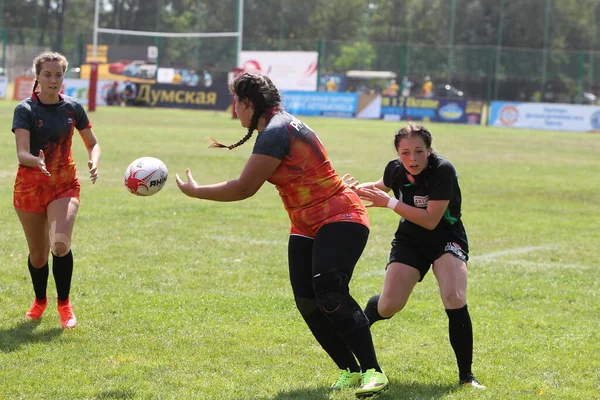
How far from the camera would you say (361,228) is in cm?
532

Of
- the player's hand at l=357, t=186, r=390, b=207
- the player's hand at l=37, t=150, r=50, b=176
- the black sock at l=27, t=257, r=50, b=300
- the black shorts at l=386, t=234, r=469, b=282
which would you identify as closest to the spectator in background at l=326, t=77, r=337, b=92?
the black sock at l=27, t=257, r=50, b=300

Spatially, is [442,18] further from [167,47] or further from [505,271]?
[505,271]

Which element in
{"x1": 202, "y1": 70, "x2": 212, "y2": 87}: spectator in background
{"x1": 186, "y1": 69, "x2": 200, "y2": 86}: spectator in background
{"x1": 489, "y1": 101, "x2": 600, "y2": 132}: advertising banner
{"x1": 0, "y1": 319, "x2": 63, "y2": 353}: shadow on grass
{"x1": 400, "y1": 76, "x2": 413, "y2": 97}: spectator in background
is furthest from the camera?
{"x1": 186, "y1": 69, "x2": 200, "y2": 86}: spectator in background

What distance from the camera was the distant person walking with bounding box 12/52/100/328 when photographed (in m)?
6.70

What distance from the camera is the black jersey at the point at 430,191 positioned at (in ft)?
18.3

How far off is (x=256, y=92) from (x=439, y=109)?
38249 millimetres

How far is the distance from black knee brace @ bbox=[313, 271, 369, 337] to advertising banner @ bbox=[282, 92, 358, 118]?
130ft

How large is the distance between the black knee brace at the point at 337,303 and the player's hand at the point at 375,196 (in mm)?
581

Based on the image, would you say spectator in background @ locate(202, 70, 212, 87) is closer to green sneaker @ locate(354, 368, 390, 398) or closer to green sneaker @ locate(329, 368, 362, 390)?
green sneaker @ locate(329, 368, 362, 390)

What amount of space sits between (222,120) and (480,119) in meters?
13.1

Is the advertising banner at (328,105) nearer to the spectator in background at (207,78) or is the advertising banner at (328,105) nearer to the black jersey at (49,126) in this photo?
the spectator in background at (207,78)

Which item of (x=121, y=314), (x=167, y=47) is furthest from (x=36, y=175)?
(x=167, y=47)

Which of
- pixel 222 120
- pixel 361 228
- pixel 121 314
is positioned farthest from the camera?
pixel 222 120

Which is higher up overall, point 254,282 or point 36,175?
point 36,175
